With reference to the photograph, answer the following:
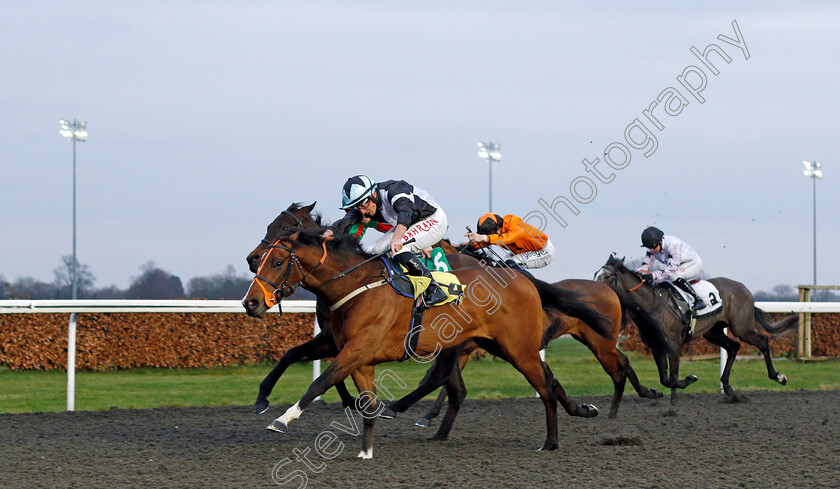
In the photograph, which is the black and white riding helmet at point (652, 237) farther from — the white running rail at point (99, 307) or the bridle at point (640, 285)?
the white running rail at point (99, 307)

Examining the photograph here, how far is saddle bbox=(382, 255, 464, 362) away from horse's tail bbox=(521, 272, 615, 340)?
853mm

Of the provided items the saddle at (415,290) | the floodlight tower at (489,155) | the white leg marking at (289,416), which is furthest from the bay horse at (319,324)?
the floodlight tower at (489,155)

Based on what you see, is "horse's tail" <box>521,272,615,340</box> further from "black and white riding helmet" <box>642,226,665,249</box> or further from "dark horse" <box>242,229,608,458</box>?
"black and white riding helmet" <box>642,226,665,249</box>

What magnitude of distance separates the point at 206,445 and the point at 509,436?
1901 mm

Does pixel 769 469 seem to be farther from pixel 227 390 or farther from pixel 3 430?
pixel 227 390

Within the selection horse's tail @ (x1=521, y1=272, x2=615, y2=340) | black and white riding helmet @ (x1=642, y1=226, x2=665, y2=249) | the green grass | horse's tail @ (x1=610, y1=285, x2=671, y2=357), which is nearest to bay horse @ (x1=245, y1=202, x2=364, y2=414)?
horse's tail @ (x1=521, y1=272, x2=615, y2=340)

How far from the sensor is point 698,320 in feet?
26.8

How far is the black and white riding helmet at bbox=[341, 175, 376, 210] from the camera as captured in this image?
198 inches

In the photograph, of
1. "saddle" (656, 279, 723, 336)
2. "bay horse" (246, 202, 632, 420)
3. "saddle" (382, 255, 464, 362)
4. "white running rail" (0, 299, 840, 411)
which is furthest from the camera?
"saddle" (656, 279, 723, 336)

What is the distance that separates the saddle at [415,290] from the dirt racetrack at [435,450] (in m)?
0.66

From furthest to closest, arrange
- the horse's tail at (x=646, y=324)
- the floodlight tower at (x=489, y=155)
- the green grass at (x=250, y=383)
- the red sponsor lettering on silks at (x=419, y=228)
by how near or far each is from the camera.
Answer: the floodlight tower at (x=489, y=155) → the green grass at (x=250, y=383) → the horse's tail at (x=646, y=324) → the red sponsor lettering on silks at (x=419, y=228)

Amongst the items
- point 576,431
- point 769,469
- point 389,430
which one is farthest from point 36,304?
point 769,469

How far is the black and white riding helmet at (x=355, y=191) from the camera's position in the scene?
5020mm

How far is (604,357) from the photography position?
261 inches
